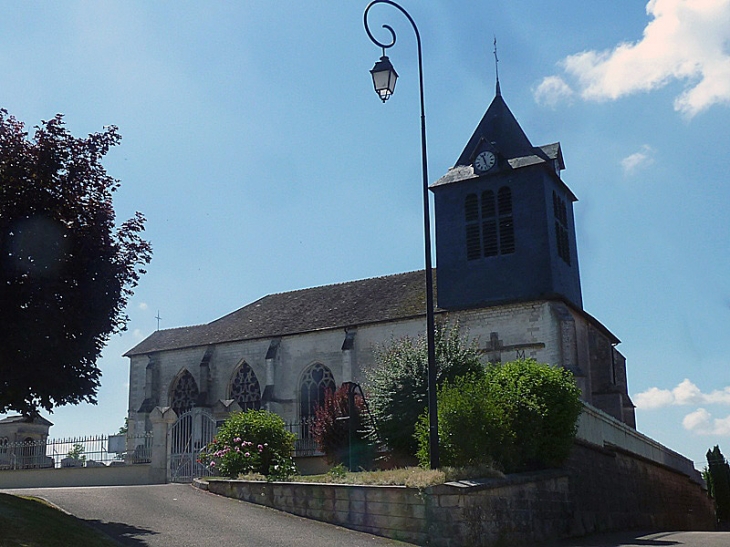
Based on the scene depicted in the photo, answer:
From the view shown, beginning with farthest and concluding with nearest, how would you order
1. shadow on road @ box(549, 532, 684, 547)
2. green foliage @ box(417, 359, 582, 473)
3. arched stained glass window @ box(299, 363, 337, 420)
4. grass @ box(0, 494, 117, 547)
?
arched stained glass window @ box(299, 363, 337, 420), green foliage @ box(417, 359, 582, 473), shadow on road @ box(549, 532, 684, 547), grass @ box(0, 494, 117, 547)

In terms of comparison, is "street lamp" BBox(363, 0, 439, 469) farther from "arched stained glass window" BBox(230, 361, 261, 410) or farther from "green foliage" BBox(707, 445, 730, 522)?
"green foliage" BBox(707, 445, 730, 522)

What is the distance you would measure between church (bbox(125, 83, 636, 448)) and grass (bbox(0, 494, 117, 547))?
712 inches

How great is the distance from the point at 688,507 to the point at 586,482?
18464 mm

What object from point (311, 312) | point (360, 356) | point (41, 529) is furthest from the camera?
point (311, 312)

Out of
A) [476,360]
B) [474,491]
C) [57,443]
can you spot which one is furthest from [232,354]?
[474,491]

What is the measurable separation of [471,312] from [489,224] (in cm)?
352

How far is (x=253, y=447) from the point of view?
18125 millimetres

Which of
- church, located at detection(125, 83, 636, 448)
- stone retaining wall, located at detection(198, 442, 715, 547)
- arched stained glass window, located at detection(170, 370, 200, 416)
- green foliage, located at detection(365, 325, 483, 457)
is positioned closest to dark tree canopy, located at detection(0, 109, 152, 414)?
stone retaining wall, located at detection(198, 442, 715, 547)

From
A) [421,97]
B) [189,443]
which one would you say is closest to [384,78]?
[421,97]

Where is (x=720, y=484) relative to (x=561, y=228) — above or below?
below

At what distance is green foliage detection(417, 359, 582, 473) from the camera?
1378 cm

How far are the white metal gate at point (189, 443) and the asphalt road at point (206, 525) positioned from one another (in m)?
5.13

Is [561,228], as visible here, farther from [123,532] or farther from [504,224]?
[123,532]

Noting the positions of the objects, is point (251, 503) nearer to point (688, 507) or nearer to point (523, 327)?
point (523, 327)
